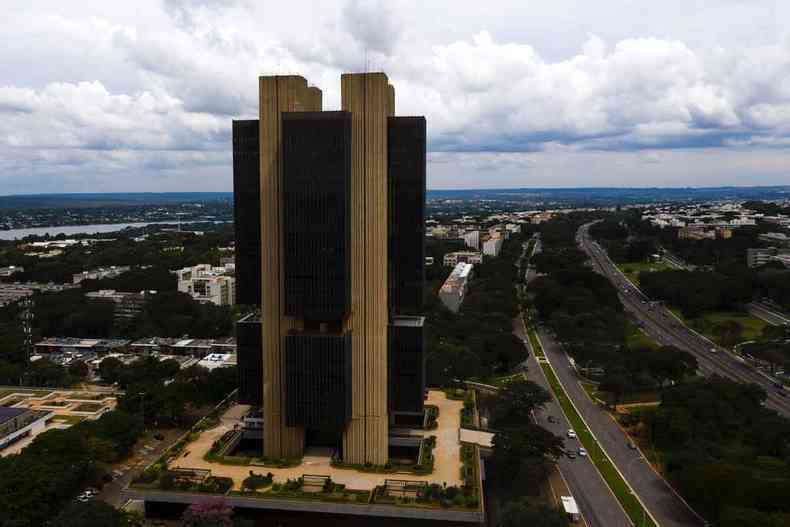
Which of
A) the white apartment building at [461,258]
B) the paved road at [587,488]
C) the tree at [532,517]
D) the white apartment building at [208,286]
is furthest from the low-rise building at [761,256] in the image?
the tree at [532,517]

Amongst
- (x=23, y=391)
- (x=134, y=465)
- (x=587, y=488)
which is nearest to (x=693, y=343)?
(x=587, y=488)

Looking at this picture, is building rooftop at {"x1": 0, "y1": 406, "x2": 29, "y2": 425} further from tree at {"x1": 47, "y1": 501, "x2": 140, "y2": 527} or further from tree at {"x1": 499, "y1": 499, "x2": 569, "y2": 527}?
tree at {"x1": 499, "y1": 499, "x2": 569, "y2": 527}

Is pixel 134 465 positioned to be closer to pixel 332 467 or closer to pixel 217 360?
pixel 332 467

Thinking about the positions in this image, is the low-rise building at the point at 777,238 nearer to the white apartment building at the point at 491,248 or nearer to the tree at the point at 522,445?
the white apartment building at the point at 491,248

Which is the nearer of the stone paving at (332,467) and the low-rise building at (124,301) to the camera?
the stone paving at (332,467)

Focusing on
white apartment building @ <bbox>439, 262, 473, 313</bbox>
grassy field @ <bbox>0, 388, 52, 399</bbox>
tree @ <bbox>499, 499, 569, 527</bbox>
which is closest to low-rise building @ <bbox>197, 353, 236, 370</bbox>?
grassy field @ <bbox>0, 388, 52, 399</bbox>

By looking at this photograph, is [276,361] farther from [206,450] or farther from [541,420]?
[541,420]
